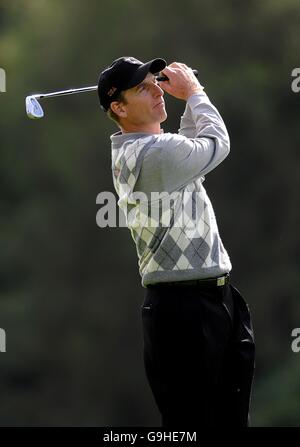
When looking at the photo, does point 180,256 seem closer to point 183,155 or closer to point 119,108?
point 183,155

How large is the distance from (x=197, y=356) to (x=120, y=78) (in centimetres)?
82

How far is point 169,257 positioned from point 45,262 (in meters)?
8.69

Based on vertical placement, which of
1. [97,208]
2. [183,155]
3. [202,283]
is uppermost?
[183,155]

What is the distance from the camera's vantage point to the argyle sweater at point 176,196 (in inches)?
137

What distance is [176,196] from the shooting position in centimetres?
350

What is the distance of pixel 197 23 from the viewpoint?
11.8 metres

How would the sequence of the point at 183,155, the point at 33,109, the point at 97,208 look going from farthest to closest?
the point at 97,208 < the point at 33,109 < the point at 183,155

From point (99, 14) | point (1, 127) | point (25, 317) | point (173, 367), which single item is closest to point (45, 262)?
point (25, 317)

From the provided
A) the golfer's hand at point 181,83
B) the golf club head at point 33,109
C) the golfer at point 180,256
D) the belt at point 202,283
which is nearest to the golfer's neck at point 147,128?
the golfer at point 180,256

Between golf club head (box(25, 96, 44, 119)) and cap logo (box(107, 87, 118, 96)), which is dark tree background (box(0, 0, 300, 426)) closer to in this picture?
golf club head (box(25, 96, 44, 119))

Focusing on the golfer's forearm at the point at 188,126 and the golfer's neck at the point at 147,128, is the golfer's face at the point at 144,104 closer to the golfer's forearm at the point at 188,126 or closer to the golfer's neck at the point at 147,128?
the golfer's neck at the point at 147,128

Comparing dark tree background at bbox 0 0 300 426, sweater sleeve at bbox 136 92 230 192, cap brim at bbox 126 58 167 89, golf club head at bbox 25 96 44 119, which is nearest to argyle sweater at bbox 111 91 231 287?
sweater sleeve at bbox 136 92 230 192

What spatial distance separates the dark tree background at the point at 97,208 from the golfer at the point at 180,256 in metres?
7.70

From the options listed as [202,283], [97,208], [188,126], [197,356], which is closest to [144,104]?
[188,126]
